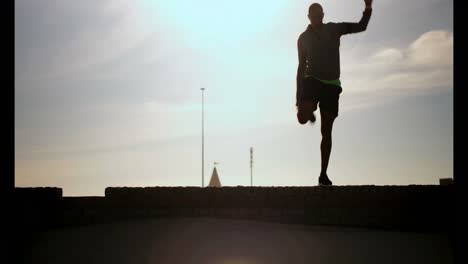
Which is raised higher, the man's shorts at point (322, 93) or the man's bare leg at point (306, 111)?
the man's shorts at point (322, 93)

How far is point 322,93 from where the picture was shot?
9.29 metres

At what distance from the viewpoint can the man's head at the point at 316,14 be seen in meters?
9.38

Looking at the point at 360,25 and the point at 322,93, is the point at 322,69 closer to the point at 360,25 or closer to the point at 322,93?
the point at 322,93

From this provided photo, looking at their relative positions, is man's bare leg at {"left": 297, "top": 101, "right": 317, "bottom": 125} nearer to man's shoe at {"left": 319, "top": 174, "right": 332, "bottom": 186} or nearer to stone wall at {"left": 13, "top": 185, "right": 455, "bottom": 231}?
man's shoe at {"left": 319, "top": 174, "right": 332, "bottom": 186}

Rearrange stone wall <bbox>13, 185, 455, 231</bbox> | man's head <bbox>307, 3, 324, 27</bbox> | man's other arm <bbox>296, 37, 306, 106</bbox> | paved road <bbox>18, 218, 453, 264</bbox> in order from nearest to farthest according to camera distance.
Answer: paved road <bbox>18, 218, 453, 264</bbox> → stone wall <bbox>13, 185, 455, 231</bbox> → man's head <bbox>307, 3, 324, 27</bbox> → man's other arm <bbox>296, 37, 306, 106</bbox>

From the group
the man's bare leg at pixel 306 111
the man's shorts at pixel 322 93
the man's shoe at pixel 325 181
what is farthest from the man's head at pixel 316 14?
the man's shoe at pixel 325 181

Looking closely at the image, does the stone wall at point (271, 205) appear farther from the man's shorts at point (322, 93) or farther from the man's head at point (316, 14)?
the man's head at point (316, 14)

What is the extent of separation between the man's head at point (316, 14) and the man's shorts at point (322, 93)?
93 centimetres

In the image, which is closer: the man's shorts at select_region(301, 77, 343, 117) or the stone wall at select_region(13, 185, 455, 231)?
the stone wall at select_region(13, 185, 455, 231)

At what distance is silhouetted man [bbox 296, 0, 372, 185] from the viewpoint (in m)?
9.26

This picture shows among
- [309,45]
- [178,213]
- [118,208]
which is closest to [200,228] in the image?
[178,213]

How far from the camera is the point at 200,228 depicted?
8.48 metres

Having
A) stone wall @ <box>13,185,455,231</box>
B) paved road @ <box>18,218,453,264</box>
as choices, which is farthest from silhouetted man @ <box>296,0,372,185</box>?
paved road @ <box>18,218,453,264</box>

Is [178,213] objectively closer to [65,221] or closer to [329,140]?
[65,221]
